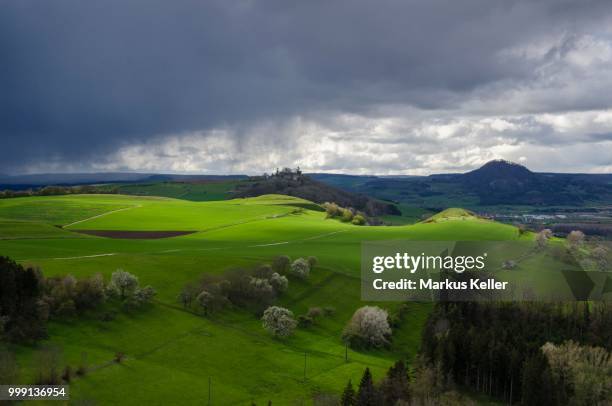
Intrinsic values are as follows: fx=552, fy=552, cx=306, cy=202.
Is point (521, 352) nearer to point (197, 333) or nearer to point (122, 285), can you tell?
point (197, 333)

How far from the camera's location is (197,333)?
91938 mm

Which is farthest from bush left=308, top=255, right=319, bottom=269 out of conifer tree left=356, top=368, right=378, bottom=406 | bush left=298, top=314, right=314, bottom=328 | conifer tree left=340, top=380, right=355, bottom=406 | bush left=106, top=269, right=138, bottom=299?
conifer tree left=356, top=368, right=378, bottom=406

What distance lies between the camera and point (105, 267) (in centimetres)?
10775

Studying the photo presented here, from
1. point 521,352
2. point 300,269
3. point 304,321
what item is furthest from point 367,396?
point 300,269

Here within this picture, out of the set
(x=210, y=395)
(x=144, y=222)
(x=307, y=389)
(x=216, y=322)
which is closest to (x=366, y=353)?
(x=307, y=389)

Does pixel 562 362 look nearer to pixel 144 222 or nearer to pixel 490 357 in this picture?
pixel 490 357

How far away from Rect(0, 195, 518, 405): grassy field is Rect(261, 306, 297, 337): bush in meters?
1.71

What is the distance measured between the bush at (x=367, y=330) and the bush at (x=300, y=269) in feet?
74.1

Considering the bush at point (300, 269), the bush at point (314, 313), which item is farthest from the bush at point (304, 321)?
the bush at point (300, 269)

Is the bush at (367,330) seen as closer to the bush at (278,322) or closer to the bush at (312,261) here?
the bush at (278,322)

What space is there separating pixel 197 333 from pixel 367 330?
3059cm

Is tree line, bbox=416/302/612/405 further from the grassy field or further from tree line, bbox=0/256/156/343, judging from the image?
tree line, bbox=0/256/156/343

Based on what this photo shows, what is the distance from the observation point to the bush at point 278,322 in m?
98.2

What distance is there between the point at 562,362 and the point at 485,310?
1107 inches
